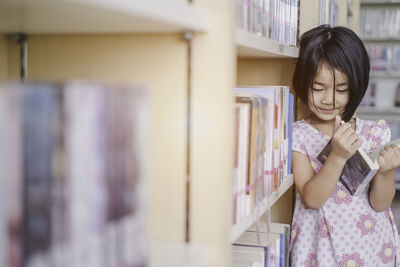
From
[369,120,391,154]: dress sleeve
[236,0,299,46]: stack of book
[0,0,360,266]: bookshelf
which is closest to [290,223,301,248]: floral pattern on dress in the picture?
[369,120,391,154]: dress sleeve

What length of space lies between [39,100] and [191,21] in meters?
0.28

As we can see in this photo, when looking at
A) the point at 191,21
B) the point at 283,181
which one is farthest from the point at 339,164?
the point at 191,21

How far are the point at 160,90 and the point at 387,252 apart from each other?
3.78 feet

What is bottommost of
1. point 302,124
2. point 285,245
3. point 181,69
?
point 285,245

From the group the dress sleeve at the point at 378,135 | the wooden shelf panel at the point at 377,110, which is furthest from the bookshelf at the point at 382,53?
the dress sleeve at the point at 378,135

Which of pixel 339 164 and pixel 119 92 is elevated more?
pixel 119 92

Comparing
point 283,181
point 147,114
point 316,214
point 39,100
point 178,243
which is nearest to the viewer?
point 39,100

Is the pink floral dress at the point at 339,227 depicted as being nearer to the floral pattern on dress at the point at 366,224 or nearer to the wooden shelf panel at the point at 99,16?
the floral pattern on dress at the point at 366,224

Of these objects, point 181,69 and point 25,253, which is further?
point 181,69

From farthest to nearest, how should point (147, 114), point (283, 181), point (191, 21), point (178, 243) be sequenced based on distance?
point (283, 181)
point (178, 243)
point (191, 21)
point (147, 114)

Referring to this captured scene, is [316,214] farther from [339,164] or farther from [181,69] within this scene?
[181,69]

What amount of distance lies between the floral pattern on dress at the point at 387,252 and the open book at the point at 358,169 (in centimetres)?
26

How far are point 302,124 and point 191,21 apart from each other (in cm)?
103

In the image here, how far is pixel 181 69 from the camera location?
0.79 metres
